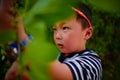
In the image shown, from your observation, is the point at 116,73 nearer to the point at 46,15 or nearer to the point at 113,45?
the point at 113,45

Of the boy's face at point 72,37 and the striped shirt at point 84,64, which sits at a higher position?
the boy's face at point 72,37

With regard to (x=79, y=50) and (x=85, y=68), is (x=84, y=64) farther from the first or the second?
(x=79, y=50)

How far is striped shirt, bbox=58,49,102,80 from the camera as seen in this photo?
4.20 feet

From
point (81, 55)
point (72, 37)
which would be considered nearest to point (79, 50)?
point (81, 55)

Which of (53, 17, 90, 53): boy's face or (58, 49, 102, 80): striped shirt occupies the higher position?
(53, 17, 90, 53): boy's face

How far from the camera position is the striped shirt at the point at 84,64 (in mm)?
1279

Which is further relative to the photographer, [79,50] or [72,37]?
[79,50]

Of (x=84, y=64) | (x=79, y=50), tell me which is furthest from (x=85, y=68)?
(x=79, y=50)

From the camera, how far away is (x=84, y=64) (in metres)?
1.38

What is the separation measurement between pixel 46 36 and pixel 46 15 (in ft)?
0.06

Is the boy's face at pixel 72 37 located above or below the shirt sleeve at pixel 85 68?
above

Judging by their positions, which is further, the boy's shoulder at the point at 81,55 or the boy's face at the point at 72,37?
the boy's shoulder at the point at 81,55

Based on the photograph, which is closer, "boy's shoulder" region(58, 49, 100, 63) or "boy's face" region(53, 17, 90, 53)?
"boy's face" region(53, 17, 90, 53)

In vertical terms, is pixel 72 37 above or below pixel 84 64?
above
